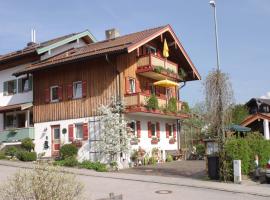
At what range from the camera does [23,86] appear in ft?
99.7

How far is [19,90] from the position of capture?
100 feet

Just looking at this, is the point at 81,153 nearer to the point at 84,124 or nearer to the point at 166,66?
the point at 84,124

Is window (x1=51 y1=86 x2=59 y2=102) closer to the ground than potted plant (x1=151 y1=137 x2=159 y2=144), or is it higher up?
higher up

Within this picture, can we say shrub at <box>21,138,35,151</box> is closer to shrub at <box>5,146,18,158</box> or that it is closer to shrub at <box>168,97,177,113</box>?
shrub at <box>5,146,18,158</box>

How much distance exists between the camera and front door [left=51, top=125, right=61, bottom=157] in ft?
88.4

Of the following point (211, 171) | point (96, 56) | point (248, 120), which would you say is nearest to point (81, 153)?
point (96, 56)

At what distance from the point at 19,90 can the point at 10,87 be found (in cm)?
137

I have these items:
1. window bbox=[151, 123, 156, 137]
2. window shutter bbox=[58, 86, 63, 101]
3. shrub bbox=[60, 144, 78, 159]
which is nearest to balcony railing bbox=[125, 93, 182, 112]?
window bbox=[151, 123, 156, 137]

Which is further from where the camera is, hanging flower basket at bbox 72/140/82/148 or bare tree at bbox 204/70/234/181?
hanging flower basket at bbox 72/140/82/148

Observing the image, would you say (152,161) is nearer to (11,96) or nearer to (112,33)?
(112,33)

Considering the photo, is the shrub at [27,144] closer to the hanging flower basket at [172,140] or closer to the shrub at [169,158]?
the shrub at [169,158]

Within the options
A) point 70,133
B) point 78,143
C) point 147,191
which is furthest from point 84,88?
point 147,191

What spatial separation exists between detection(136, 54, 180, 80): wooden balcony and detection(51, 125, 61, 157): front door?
665cm

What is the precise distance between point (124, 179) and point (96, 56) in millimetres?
8978
